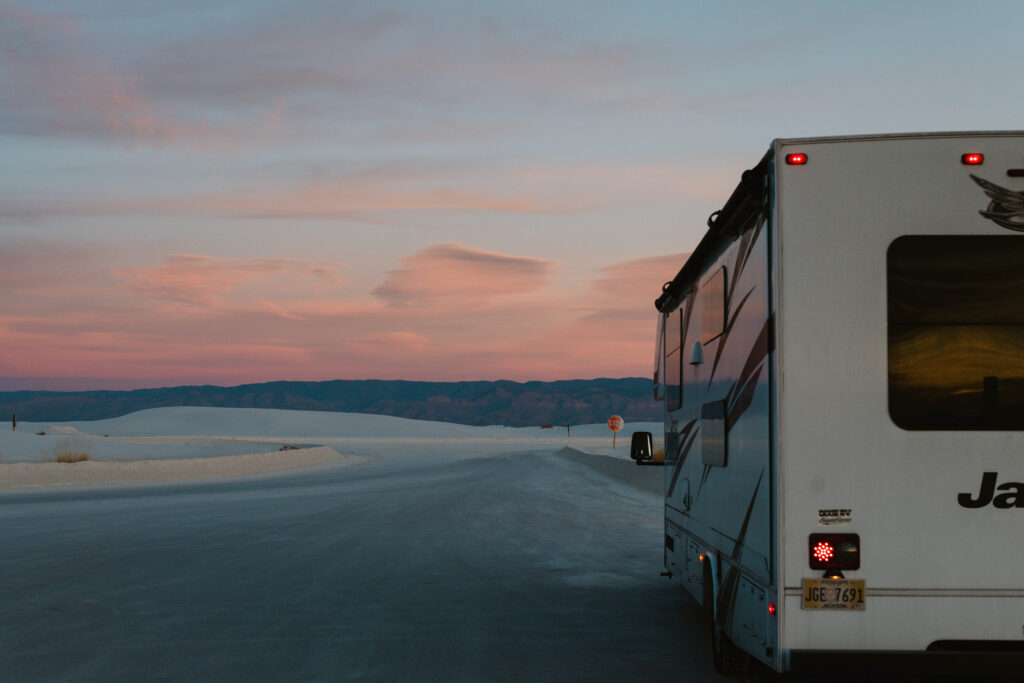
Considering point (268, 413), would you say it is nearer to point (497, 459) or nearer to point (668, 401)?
point (497, 459)

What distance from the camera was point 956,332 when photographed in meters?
5.59

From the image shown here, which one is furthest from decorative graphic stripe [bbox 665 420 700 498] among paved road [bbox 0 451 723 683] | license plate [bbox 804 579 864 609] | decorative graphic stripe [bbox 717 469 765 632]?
license plate [bbox 804 579 864 609]

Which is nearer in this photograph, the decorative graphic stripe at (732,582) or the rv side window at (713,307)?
the decorative graphic stripe at (732,582)

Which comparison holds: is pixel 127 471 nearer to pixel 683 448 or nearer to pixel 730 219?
pixel 683 448

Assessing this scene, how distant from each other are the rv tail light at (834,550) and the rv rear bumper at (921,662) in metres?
0.46

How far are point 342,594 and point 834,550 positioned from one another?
6.84 metres

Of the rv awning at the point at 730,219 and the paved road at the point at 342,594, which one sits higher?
the rv awning at the point at 730,219

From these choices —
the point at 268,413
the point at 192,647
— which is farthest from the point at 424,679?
the point at 268,413

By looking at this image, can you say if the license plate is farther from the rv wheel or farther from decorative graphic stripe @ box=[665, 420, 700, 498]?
decorative graphic stripe @ box=[665, 420, 700, 498]

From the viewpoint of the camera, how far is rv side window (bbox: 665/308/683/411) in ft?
30.9

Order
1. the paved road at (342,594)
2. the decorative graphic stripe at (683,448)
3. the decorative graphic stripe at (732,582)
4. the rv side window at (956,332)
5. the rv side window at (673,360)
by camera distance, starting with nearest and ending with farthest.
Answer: the rv side window at (956,332) → the decorative graphic stripe at (732,582) → the paved road at (342,594) → the decorative graphic stripe at (683,448) → the rv side window at (673,360)

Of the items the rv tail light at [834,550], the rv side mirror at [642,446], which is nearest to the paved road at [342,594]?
the rv side mirror at [642,446]

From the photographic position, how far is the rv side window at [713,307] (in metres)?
7.08

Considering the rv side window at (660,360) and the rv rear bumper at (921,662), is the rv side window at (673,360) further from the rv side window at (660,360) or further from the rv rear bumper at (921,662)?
the rv rear bumper at (921,662)
